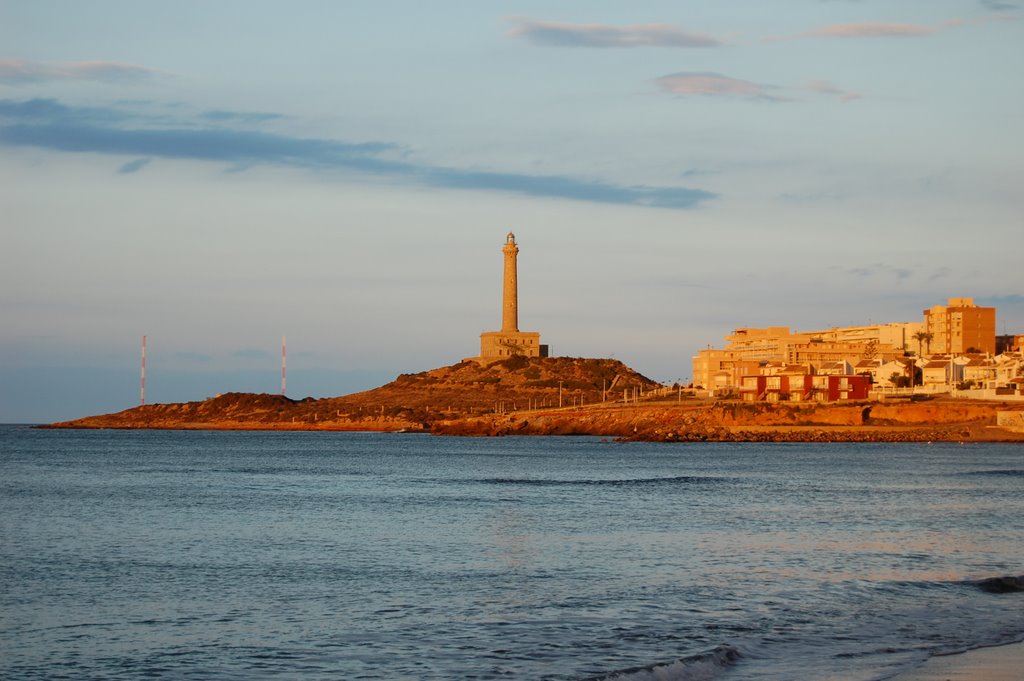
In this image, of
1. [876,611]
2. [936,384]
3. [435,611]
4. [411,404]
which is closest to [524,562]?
[435,611]

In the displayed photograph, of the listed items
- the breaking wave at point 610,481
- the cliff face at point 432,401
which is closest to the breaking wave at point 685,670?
the breaking wave at point 610,481

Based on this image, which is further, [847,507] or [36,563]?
[847,507]

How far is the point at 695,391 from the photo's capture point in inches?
6757

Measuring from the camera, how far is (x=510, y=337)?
623ft

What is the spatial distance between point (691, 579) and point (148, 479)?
140 ft

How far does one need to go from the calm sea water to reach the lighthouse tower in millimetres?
127844

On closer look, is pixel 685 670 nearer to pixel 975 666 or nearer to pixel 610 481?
pixel 975 666

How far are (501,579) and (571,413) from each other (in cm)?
12116

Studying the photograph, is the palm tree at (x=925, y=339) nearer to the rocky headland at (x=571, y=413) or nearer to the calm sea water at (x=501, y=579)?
the rocky headland at (x=571, y=413)

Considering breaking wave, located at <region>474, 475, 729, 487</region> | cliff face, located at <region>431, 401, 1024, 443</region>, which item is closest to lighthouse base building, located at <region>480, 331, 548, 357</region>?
cliff face, located at <region>431, 401, 1024, 443</region>

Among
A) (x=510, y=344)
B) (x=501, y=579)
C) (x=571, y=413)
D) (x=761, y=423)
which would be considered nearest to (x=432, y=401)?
(x=510, y=344)

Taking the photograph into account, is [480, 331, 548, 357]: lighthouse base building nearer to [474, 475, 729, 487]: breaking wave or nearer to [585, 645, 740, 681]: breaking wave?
[474, 475, 729, 487]: breaking wave

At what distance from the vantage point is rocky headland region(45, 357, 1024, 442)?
118 m

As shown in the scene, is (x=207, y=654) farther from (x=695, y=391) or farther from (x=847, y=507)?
(x=695, y=391)
